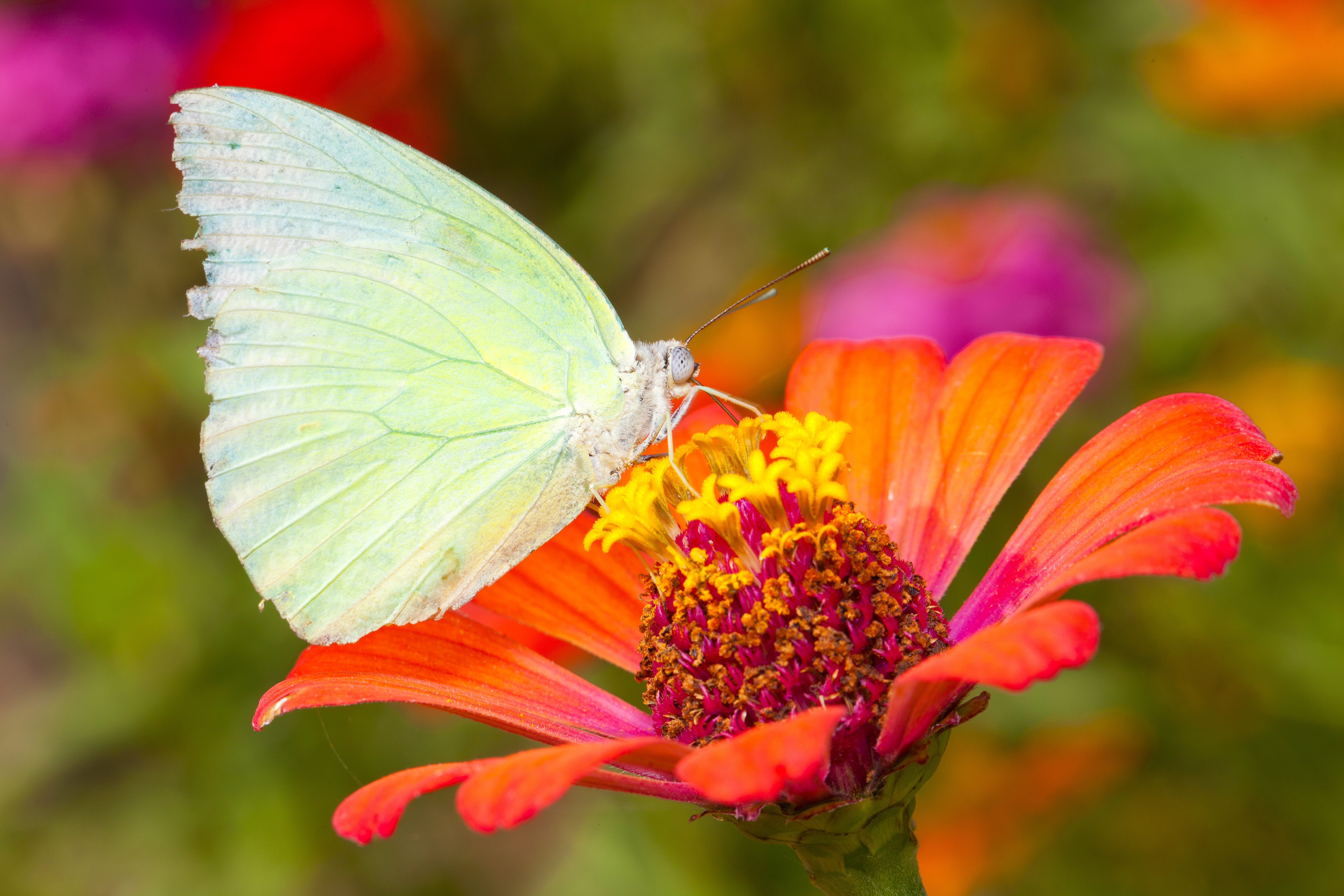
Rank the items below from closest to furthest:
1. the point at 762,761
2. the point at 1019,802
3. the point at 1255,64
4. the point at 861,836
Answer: the point at 762,761 < the point at 861,836 < the point at 1019,802 < the point at 1255,64

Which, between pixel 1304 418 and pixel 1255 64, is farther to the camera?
pixel 1255 64

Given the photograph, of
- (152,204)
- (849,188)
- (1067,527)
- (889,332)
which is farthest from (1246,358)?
(152,204)

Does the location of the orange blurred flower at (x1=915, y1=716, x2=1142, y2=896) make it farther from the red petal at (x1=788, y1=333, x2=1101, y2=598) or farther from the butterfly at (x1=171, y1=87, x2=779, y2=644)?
the butterfly at (x1=171, y1=87, x2=779, y2=644)

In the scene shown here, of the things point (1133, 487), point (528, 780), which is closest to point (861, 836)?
point (528, 780)

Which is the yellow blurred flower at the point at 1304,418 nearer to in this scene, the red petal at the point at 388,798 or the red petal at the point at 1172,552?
the red petal at the point at 1172,552

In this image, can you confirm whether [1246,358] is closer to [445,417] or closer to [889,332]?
[889,332]

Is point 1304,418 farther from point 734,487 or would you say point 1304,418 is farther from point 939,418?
point 734,487

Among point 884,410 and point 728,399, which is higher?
point 728,399
